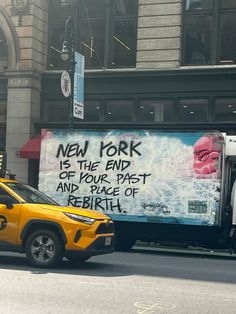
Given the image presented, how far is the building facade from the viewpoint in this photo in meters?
20.6

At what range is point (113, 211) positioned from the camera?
14422 millimetres

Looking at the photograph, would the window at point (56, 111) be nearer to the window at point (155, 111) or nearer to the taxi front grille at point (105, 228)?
the window at point (155, 111)

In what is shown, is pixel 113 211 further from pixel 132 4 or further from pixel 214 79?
pixel 132 4

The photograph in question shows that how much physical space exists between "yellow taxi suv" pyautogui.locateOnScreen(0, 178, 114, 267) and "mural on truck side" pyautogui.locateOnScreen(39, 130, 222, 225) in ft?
11.1

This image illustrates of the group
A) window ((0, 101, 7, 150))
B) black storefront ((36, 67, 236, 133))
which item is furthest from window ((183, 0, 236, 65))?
window ((0, 101, 7, 150))

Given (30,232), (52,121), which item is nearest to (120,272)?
(30,232)

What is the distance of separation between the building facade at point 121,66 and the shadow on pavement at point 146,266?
7.81m

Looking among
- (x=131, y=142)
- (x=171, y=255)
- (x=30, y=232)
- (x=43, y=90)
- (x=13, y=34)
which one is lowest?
(x=171, y=255)

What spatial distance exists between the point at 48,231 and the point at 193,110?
11.6 meters

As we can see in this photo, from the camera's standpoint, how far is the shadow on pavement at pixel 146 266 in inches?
402

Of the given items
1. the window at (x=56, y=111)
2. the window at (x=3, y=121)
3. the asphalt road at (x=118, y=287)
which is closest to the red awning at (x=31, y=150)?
the window at (x=56, y=111)

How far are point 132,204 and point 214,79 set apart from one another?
26.5 ft
